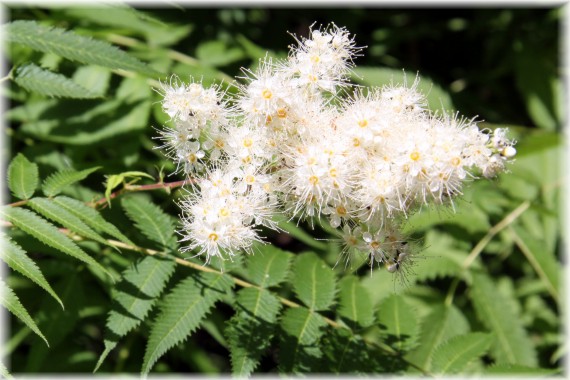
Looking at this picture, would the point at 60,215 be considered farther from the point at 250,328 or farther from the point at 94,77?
the point at 94,77

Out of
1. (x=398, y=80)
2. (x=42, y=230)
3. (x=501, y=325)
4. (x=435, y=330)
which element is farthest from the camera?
(x=398, y=80)

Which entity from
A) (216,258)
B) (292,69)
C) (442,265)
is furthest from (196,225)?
(442,265)

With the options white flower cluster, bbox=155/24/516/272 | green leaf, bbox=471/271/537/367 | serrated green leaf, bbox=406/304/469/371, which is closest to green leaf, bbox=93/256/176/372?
white flower cluster, bbox=155/24/516/272

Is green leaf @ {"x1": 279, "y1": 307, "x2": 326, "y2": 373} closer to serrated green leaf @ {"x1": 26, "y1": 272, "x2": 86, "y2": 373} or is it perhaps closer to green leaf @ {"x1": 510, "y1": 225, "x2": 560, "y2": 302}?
serrated green leaf @ {"x1": 26, "y1": 272, "x2": 86, "y2": 373}

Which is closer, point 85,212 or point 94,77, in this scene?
point 85,212

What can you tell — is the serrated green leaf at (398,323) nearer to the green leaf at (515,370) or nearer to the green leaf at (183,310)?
the green leaf at (515,370)

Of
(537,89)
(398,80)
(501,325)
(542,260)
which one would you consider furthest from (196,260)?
(537,89)

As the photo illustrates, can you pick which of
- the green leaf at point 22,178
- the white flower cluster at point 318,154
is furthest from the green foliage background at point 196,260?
the white flower cluster at point 318,154

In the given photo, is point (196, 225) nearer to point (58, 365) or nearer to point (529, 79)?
point (58, 365)
